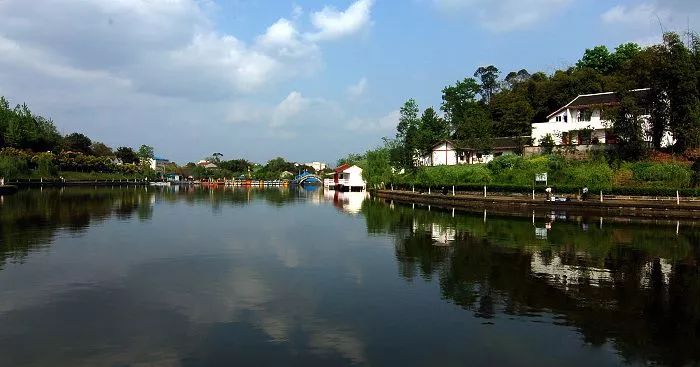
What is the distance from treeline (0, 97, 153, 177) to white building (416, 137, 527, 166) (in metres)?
58.6

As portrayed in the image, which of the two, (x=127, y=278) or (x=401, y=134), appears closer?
(x=127, y=278)

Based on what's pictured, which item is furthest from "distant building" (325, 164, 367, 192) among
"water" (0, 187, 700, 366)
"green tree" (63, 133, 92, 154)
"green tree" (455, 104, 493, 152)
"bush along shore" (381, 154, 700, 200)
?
"water" (0, 187, 700, 366)

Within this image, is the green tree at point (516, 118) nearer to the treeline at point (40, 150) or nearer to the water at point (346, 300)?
the water at point (346, 300)

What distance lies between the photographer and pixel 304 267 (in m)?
15.8

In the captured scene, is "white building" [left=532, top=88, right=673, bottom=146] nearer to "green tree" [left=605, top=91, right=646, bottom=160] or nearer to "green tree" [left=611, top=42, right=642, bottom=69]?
"green tree" [left=605, top=91, right=646, bottom=160]

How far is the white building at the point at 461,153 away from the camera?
58.3 meters

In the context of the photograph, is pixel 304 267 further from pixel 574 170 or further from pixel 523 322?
pixel 574 170

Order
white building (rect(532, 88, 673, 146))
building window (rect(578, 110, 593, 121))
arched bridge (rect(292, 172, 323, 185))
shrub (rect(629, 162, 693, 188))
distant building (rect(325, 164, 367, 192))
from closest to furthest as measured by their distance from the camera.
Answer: shrub (rect(629, 162, 693, 188)), white building (rect(532, 88, 673, 146)), building window (rect(578, 110, 593, 121)), distant building (rect(325, 164, 367, 192)), arched bridge (rect(292, 172, 323, 185))

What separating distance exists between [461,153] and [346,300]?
5330 centimetres

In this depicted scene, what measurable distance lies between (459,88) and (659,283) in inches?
2527

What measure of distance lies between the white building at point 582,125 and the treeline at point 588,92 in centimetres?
163

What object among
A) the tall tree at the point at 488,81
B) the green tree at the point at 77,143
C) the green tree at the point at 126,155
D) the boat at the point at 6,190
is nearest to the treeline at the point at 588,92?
the tall tree at the point at 488,81

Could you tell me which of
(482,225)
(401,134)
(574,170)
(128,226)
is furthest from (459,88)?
(128,226)

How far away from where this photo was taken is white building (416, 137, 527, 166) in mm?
58281
